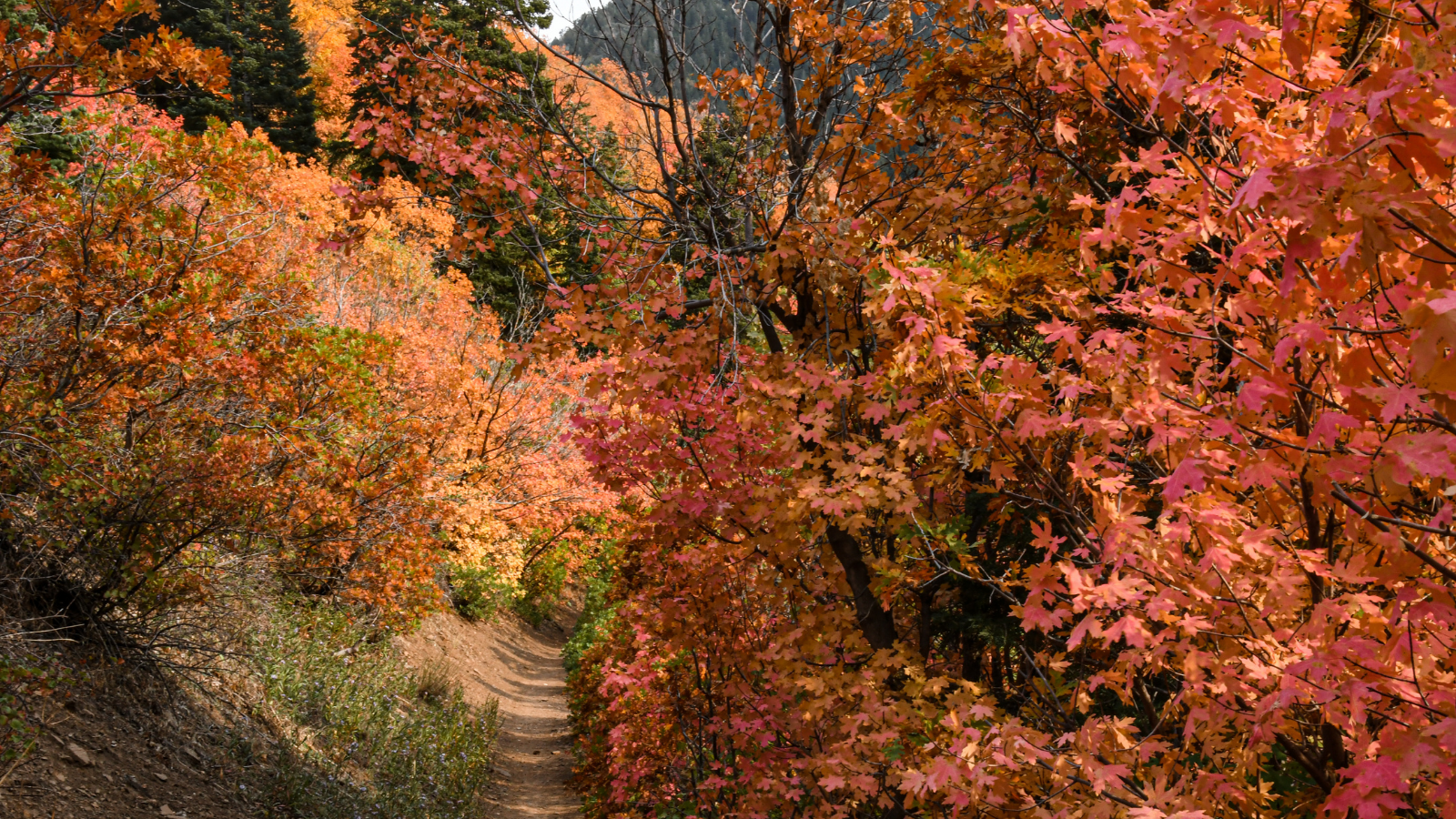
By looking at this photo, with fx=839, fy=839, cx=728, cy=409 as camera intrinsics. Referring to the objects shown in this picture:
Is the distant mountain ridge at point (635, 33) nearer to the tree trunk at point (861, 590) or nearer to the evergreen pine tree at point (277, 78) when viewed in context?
the tree trunk at point (861, 590)

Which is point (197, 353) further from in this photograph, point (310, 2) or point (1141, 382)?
point (310, 2)

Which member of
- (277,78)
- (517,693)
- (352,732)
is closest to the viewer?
(352,732)

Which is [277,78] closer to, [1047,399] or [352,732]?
[352,732]

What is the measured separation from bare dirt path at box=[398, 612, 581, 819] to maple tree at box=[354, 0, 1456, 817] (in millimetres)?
4721

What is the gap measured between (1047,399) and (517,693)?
15.5 meters

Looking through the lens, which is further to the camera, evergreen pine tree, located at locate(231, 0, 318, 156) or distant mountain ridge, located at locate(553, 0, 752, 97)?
evergreen pine tree, located at locate(231, 0, 318, 156)

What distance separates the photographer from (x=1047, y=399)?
123 inches

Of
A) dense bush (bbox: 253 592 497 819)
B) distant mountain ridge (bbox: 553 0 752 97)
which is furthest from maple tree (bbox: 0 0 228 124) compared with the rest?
dense bush (bbox: 253 592 497 819)

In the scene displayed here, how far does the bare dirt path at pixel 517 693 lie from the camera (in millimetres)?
10812

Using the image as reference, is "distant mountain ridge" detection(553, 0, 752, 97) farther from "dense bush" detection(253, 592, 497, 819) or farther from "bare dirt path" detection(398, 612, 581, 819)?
"bare dirt path" detection(398, 612, 581, 819)

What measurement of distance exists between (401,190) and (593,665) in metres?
19.6

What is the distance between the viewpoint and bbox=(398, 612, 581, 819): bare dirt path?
1081cm

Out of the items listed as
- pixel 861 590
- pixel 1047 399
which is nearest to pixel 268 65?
pixel 861 590

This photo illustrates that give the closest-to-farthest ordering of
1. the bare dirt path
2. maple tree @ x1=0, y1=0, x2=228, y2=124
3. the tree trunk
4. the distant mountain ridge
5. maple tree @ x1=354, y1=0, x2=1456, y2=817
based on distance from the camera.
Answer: maple tree @ x1=354, y1=0, x2=1456, y2=817 < maple tree @ x1=0, y1=0, x2=228, y2=124 < the distant mountain ridge < the tree trunk < the bare dirt path
